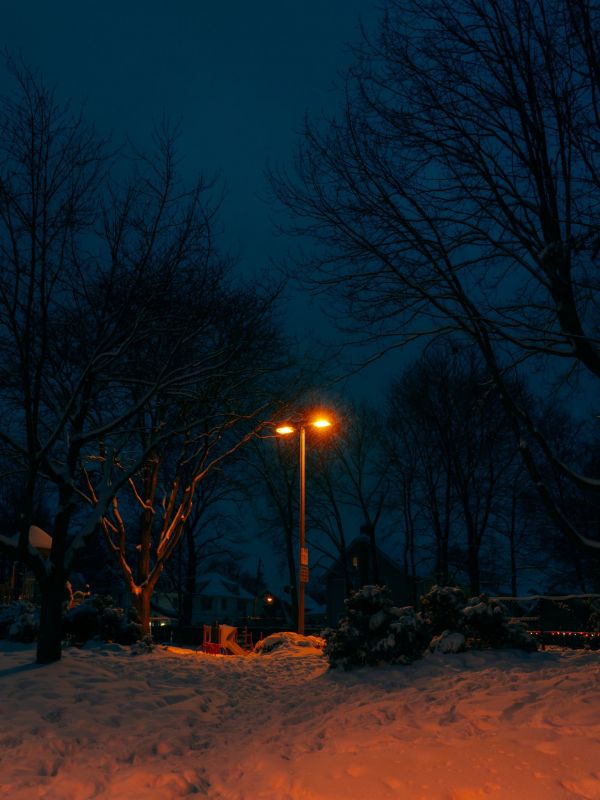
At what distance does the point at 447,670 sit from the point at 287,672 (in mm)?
4929

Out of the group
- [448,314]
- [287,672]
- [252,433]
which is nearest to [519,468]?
[252,433]

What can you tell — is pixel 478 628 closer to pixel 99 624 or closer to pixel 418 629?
pixel 418 629

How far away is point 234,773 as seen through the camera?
6.19 meters

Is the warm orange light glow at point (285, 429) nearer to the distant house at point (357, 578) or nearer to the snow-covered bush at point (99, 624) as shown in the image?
the snow-covered bush at point (99, 624)

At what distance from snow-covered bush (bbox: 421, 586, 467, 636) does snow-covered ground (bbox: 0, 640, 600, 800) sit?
1.12 m

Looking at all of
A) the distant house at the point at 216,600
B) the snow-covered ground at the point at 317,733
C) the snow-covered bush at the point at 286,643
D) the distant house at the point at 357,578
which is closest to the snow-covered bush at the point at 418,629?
the snow-covered ground at the point at 317,733

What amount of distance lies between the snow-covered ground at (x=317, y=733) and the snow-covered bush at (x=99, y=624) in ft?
14.1

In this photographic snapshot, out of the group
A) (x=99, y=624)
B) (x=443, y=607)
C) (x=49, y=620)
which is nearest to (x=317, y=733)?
(x=443, y=607)

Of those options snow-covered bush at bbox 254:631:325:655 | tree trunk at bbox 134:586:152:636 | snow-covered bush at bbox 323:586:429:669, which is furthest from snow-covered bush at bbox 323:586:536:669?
tree trunk at bbox 134:586:152:636

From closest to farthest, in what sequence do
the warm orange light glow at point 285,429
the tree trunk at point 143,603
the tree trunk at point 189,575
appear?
the warm orange light glow at point 285,429 < the tree trunk at point 143,603 < the tree trunk at point 189,575

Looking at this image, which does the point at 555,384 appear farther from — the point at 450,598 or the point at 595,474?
the point at 595,474

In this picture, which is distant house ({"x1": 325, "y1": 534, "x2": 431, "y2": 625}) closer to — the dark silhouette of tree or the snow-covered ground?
the dark silhouette of tree

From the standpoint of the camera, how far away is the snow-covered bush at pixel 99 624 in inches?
626

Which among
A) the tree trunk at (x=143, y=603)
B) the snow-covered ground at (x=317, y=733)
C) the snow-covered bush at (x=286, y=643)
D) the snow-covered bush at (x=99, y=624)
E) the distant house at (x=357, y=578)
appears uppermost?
the distant house at (x=357, y=578)
